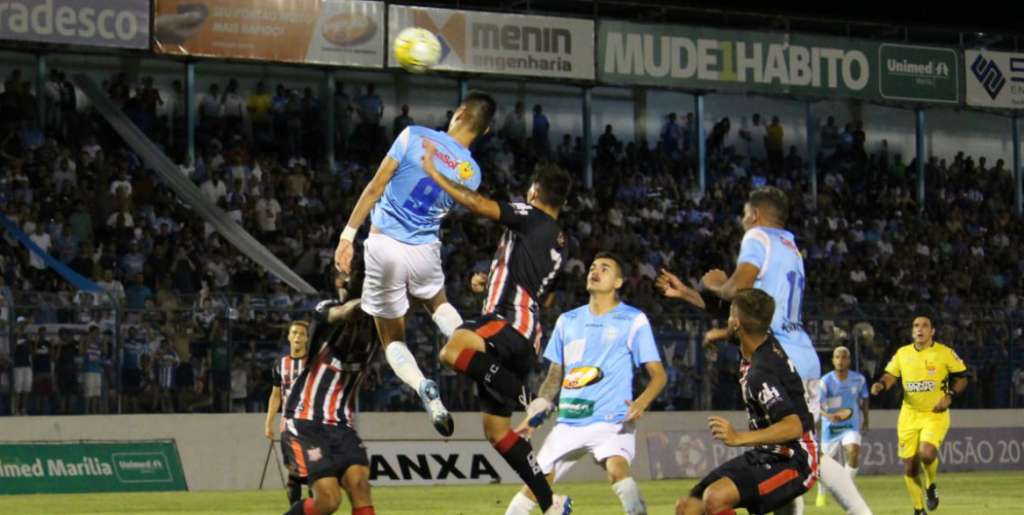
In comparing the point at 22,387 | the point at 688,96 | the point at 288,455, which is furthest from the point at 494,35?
the point at 288,455

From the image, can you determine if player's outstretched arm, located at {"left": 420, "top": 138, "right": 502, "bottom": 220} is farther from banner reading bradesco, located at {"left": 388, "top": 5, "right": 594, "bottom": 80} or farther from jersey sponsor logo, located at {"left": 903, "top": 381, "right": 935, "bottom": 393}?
banner reading bradesco, located at {"left": 388, "top": 5, "right": 594, "bottom": 80}

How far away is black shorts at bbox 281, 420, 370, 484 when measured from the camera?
35.8 ft

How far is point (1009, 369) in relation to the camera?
104ft

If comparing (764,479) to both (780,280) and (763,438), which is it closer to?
(763,438)

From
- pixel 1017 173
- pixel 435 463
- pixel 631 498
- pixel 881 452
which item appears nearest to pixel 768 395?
pixel 631 498

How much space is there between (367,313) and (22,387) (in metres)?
12.9

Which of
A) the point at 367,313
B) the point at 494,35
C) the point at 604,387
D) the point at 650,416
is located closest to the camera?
the point at 367,313

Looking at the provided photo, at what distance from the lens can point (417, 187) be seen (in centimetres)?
1279

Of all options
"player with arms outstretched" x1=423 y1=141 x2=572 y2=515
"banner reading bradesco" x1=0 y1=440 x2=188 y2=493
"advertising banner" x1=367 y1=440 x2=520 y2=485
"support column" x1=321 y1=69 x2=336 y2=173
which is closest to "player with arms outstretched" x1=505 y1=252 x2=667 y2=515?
"player with arms outstretched" x1=423 y1=141 x2=572 y2=515

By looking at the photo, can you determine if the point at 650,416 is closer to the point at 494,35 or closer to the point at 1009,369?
Result: the point at 1009,369

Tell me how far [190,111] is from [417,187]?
21820 millimetres

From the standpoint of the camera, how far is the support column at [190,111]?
109 ft

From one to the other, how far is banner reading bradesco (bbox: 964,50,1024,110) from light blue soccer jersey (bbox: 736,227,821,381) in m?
29.1

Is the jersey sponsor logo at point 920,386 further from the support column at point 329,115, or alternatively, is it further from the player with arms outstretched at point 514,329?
the support column at point 329,115
